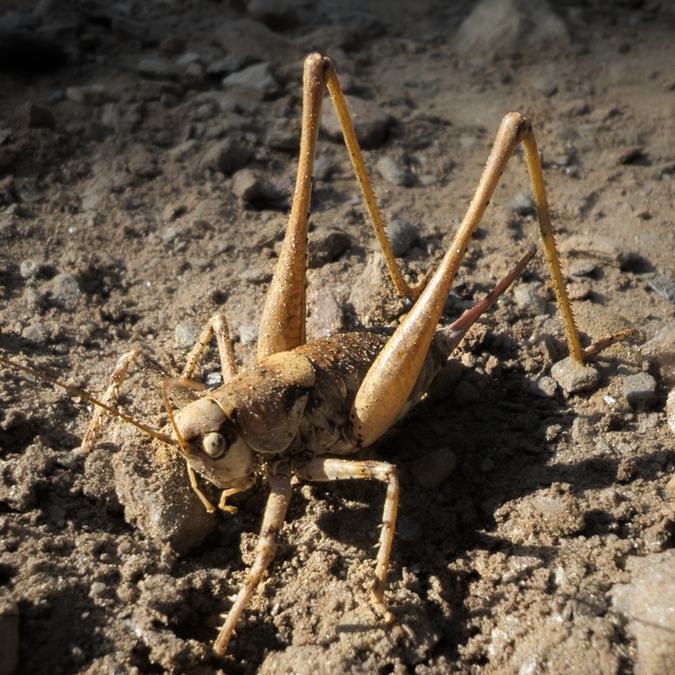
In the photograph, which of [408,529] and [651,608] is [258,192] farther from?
[651,608]

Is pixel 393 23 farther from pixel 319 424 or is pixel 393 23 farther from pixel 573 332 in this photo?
pixel 319 424

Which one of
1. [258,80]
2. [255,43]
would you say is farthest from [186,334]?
[255,43]

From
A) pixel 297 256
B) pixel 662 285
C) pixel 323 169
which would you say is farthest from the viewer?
pixel 323 169

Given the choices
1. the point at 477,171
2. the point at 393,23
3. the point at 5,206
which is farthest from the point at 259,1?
the point at 5,206

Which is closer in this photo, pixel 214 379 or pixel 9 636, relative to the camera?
pixel 9 636

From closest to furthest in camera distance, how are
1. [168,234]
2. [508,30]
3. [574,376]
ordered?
[574,376]
[168,234]
[508,30]

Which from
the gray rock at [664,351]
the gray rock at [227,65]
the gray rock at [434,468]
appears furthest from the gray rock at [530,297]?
the gray rock at [227,65]

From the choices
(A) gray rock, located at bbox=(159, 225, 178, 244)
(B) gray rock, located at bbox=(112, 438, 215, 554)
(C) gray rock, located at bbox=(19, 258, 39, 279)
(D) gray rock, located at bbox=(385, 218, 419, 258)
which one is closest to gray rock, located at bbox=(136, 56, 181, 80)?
(A) gray rock, located at bbox=(159, 225, 178, 244)
